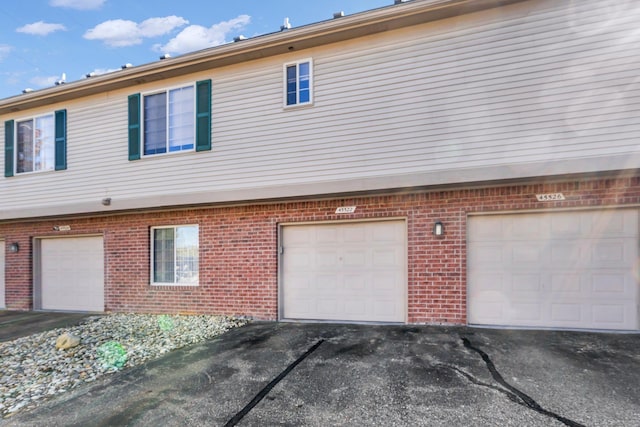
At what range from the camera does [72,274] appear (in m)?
8.81

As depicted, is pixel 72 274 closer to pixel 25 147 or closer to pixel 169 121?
pixel 25 147

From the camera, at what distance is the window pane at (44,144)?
866cm

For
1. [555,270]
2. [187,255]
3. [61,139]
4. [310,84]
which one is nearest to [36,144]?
[61,139]

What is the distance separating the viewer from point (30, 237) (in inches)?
359

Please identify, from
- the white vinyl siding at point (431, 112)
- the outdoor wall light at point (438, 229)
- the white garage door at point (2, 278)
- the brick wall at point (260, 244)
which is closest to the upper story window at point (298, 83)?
the white vinyl siding at point (431, 112)

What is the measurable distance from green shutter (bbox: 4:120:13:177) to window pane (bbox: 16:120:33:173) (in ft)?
0.51

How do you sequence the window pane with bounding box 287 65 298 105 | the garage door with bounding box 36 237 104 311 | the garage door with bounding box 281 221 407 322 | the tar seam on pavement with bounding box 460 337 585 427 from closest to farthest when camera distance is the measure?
the tar seam on pavement with bounding box 460 337 585 427 < the garage door with bounding box 281 221 407 322 < the window pane with bounding box 287 65 298 105 < the garage door with bounding box 36 237 104 311

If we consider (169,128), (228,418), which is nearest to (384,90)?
(169,128)

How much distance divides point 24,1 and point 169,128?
6.57 meters

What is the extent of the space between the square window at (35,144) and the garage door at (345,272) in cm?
680

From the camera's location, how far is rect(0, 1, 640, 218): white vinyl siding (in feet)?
17.4

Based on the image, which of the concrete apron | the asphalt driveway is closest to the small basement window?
the concrete apron

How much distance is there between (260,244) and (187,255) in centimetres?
193

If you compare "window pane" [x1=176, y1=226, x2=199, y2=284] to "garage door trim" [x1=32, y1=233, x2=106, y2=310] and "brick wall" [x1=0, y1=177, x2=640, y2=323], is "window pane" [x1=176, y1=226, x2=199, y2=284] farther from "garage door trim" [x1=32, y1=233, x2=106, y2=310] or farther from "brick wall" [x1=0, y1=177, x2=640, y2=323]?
"garage door trim" [x1=32, y1=233, x2=106, y2=310]
